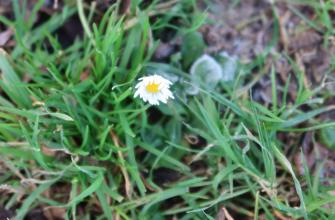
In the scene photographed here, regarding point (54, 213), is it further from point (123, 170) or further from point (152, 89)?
point (152, 89)

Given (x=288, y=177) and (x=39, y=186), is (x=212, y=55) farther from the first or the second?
(x=39, y=186)

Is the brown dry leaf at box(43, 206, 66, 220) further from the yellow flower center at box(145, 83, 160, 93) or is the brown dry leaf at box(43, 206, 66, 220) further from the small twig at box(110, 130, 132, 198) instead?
the yellow flower center at box(145, 83, 160, 93)

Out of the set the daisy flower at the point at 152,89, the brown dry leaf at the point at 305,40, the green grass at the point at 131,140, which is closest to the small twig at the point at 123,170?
the green grass at the point at 131,140

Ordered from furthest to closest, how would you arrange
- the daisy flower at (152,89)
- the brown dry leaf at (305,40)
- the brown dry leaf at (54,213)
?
→ the brown dry leaf at (305,40), the brown dry leaf at (54,213), the daisy flower at (152,89)

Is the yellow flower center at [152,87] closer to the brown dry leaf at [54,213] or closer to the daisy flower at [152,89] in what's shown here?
the daisy flower at [152,89]

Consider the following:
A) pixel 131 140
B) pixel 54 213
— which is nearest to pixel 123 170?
pixel 131 140

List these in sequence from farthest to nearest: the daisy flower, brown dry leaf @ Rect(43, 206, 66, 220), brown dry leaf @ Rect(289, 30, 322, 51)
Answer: brown dry leaf @ Rect(289, 30, 322, 51)
brown dry leaf @ Rect(43, 206, 66, 220)
the daisy flower

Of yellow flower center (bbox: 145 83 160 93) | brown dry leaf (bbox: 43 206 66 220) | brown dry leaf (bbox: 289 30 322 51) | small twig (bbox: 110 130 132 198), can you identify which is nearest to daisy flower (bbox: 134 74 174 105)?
yellow flower center (bbox: 145 83 160 93)
